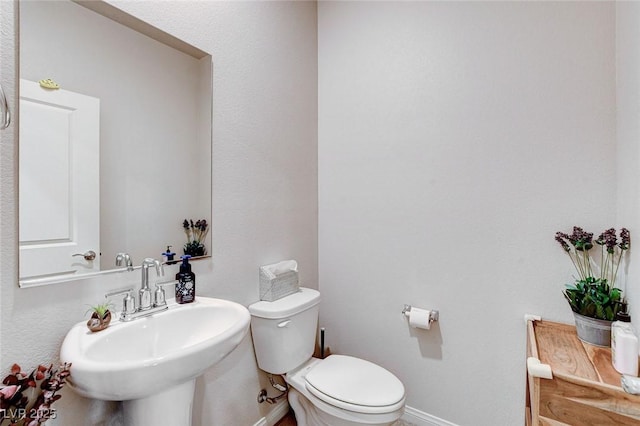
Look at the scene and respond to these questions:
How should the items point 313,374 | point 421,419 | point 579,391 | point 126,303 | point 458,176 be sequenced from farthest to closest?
→ 1. point 421,419
2. point 458,176
3. point 313,374
4. point 126,303
5. point 579,391

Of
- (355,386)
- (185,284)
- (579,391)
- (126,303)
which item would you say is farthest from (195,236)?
(579,391)

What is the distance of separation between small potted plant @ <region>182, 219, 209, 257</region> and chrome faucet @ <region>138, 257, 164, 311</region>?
0.18 m

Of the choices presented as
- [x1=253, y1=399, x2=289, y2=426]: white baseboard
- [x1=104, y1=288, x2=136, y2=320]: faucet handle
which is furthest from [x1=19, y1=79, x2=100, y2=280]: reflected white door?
[x1=253, y1=399, x2=289, y2=426]: white baseboard

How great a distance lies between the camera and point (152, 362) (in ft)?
2.54

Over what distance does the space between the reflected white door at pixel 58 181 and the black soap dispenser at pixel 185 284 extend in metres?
0.28

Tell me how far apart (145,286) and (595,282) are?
1.71 metres

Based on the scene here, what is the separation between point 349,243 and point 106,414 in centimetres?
137

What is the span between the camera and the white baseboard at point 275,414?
65.3 inches

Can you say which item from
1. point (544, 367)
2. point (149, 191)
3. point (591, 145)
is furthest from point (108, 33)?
point (591, 145)

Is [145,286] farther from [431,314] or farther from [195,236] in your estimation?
[431,314]

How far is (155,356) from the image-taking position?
0.92m

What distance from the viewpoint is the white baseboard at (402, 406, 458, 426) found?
5.42 feet

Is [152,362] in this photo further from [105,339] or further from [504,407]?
[504,407]

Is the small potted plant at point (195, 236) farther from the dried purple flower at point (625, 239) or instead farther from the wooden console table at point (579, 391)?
the dried purple flower at point (625, 239)
